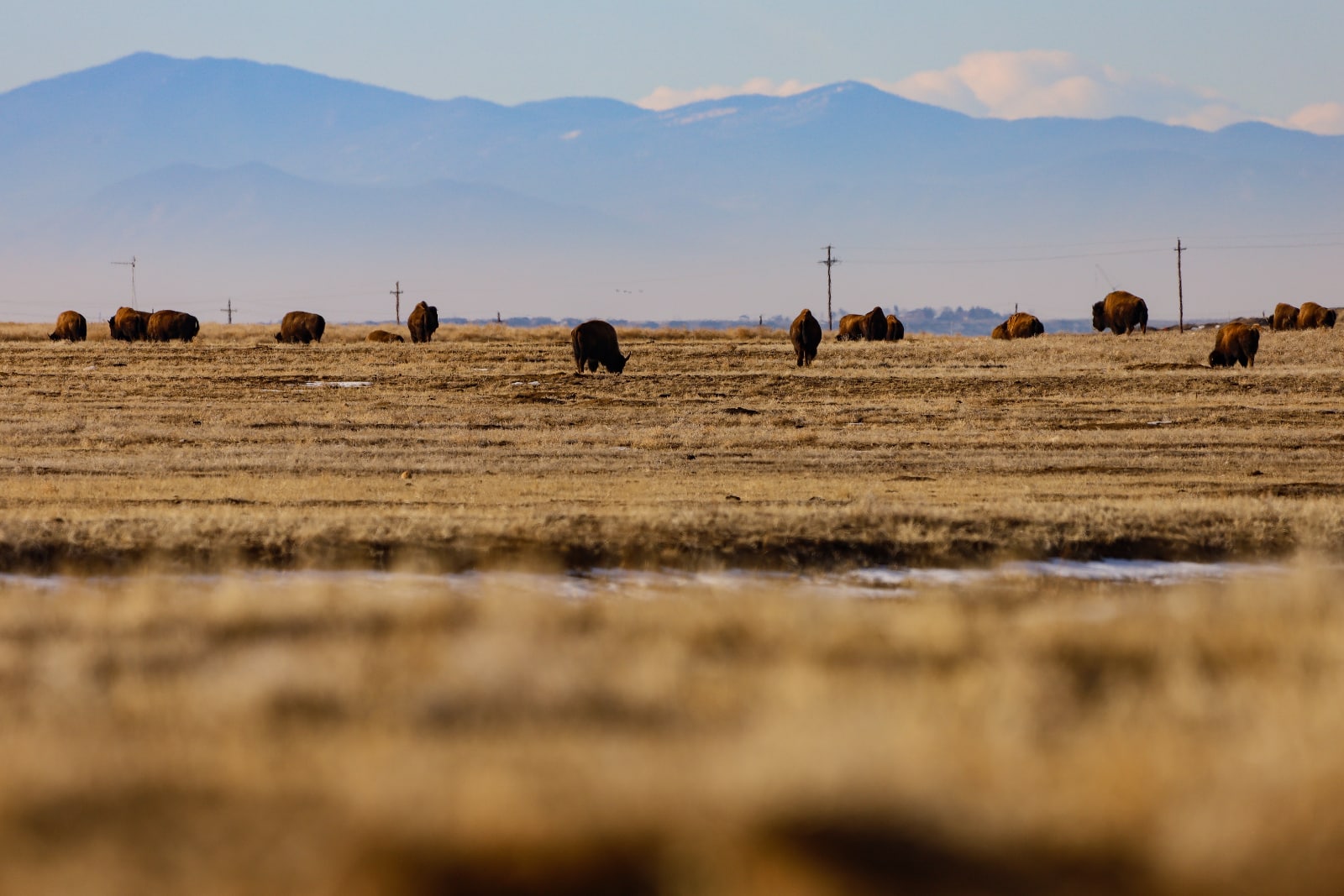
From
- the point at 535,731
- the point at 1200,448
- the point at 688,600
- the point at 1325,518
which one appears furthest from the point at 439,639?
the point at 1200,448

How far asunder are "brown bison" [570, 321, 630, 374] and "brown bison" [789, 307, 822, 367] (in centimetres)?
626

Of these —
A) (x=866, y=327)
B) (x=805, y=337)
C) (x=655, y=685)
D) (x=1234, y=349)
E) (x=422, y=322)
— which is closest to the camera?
(x=655, y=685)

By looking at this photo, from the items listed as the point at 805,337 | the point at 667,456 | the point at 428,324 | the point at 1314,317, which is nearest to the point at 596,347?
the point at 805,337

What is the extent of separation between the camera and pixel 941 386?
1439 inches

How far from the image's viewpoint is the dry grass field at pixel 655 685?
448 centimetres

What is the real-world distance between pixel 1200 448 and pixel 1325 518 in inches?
413

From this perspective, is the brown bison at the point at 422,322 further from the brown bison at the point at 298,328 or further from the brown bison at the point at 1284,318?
Answer: the brown bison at the point at 1284,318

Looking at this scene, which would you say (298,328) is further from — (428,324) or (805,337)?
(805,337)

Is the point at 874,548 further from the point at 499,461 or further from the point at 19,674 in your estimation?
the point at 499,461

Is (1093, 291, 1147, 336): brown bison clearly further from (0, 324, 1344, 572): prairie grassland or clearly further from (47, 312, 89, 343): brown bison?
(47, 312, 89, 343): brown bison

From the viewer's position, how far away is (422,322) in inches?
2399

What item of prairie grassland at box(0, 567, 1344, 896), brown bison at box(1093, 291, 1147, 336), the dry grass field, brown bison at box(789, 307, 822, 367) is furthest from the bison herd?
prairie grassland at box(0, 567, 1344, 896)

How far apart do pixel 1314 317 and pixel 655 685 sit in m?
66.8

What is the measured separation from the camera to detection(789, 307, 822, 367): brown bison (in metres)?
44.2
